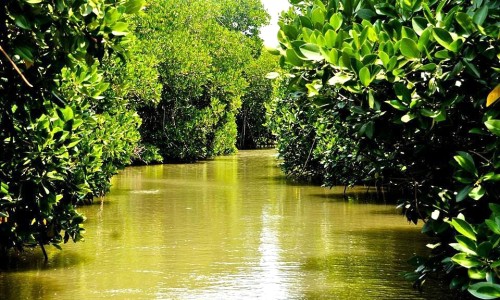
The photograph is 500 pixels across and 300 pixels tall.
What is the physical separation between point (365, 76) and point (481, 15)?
2.42 feet

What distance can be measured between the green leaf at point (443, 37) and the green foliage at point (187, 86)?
20736mm

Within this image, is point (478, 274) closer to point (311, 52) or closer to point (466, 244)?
point (466, 244)

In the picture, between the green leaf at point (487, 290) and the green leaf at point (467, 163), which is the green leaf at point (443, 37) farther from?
the green leaf at point (487, 290)

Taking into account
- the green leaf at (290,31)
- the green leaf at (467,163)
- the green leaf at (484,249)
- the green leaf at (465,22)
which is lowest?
the green leaf at (484,249)

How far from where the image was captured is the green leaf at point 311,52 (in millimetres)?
4062

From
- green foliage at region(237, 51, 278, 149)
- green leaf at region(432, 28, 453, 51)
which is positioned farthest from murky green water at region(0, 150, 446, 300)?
green foliage at region(237, 51, 278, 149)

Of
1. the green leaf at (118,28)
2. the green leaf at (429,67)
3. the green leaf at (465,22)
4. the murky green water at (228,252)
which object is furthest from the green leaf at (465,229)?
the murky green water at (228,252)

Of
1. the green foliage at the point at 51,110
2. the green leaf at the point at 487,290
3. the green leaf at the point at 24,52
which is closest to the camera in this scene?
the green leaf at the point at 487,290

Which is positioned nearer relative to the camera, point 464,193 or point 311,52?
point 464,193

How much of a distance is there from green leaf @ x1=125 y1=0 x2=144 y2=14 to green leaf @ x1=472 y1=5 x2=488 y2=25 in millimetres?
2271

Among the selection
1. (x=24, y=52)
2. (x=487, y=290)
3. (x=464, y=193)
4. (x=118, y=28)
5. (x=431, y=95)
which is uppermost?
(x=118, y=28)

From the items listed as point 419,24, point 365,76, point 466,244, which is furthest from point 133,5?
point 466,244

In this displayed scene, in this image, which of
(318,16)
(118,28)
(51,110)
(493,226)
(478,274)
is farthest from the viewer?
(51,110)

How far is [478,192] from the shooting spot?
3.59 meters
